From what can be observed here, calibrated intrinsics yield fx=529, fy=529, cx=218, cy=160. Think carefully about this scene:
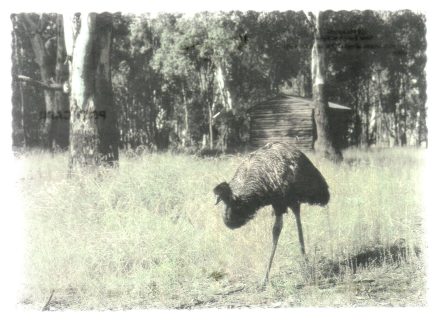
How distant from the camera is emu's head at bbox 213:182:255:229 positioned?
4926 millimetres

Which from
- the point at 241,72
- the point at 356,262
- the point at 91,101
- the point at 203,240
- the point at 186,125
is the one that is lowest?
the point at 356,262

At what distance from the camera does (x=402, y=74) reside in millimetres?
5504

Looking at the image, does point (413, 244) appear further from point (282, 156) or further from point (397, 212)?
point (282, 156)

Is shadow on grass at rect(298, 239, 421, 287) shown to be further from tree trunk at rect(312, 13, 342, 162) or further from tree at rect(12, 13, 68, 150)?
tree at rect(12, 13, 68, 150)

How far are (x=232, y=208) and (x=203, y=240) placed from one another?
0.57m

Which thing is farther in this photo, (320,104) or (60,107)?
(320,104)

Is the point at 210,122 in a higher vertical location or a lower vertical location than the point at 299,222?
higher

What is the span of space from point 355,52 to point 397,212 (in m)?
1.72

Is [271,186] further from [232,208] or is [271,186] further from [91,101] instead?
[91,101]

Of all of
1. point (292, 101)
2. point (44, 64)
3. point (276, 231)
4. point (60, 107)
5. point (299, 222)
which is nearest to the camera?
point (276, 231)

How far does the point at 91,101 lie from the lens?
5859 millimetres

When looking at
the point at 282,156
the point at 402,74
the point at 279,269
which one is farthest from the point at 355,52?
the point at 279,269

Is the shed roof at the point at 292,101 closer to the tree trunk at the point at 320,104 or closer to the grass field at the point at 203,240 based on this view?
the tree trunk at the point at 320,104

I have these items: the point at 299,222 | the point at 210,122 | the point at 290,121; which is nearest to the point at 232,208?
the point at 299,222
